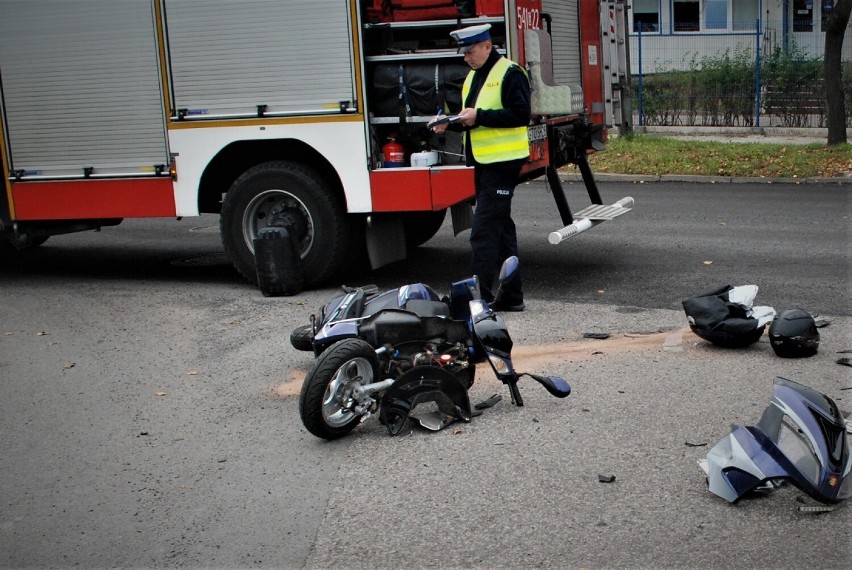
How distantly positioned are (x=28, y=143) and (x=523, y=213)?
5502 millimetres

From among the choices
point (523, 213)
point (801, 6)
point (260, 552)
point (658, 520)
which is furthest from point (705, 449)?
point (801, 6)

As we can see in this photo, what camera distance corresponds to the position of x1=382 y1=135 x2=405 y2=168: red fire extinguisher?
8.89 metres

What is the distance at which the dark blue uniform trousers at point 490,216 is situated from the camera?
7.96m

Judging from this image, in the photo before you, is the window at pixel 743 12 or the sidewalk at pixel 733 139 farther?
the window at pixel 743 12

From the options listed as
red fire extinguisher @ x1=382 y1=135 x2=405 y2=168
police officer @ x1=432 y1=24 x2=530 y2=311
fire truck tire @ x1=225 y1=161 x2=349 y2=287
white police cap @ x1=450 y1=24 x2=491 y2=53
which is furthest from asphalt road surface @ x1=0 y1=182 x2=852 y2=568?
white police cap @ x1=450 y1=24 x2=491 y2=53

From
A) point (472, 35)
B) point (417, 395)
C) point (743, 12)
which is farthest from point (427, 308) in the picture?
point (743, 12)

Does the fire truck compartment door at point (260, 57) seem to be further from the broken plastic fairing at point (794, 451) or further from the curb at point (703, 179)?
the curb at point (703, 179)

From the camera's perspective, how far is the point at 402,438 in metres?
5.50

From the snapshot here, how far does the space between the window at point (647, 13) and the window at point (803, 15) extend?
3.93 metres

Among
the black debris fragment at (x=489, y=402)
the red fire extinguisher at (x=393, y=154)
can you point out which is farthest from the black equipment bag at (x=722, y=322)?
the red fire extinguisher at (x=393, y=154)

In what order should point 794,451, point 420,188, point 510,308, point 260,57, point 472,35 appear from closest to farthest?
point 794,451, point 472,35, point 510,308, point 420,188, point 260,57

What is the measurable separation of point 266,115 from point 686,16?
82.3 feet

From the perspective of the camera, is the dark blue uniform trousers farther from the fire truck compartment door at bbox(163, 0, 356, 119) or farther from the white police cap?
the fire truck compartment door at bbox(163, 0, 356, 119)

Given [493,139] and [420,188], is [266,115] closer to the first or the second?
[420,188]
